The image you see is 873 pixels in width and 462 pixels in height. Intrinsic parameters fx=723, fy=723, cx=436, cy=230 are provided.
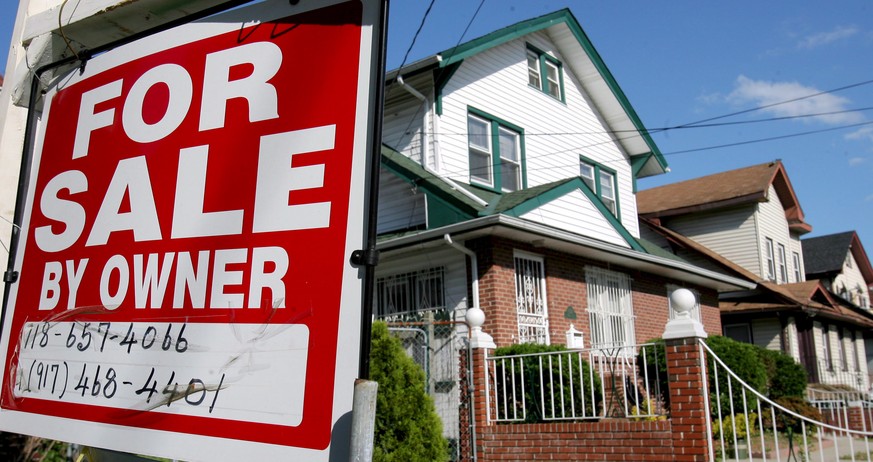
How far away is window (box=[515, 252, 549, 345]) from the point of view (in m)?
11.8

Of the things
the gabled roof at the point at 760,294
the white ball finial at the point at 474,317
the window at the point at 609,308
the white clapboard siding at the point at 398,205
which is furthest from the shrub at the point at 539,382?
the gabled roof at the point at 760,294

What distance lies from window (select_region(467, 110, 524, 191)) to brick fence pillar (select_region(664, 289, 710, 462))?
6.73 meters

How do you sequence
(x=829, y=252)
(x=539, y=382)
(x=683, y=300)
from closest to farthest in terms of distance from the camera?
(x=683, y=300) < (x=539, y=382) < (x=829, y=252)

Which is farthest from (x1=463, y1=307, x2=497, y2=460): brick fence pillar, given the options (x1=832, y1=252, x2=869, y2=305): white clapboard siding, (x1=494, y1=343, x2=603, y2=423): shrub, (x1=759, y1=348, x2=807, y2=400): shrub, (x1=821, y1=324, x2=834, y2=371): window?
(x1=832, y1=252, x2=869, y2=305): white clapboard siding

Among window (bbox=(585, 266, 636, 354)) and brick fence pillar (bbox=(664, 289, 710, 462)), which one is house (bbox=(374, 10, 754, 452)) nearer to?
window (bbox=(585, 266, 636, 354))

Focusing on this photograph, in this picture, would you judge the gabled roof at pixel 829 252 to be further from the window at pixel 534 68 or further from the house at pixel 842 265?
the window at pixel 534 68

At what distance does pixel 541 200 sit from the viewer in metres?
12.0

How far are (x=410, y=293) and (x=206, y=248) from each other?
10.7 metres

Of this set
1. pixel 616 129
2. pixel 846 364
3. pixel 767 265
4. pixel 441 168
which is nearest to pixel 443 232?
pixel 441 168

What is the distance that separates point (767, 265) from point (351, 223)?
991 inches

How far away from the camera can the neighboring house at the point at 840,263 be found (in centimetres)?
3238

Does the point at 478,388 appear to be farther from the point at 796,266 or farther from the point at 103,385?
the point at 796,266

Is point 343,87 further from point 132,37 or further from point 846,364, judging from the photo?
point 846,364

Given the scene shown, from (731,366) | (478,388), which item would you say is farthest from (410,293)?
(731,366)
